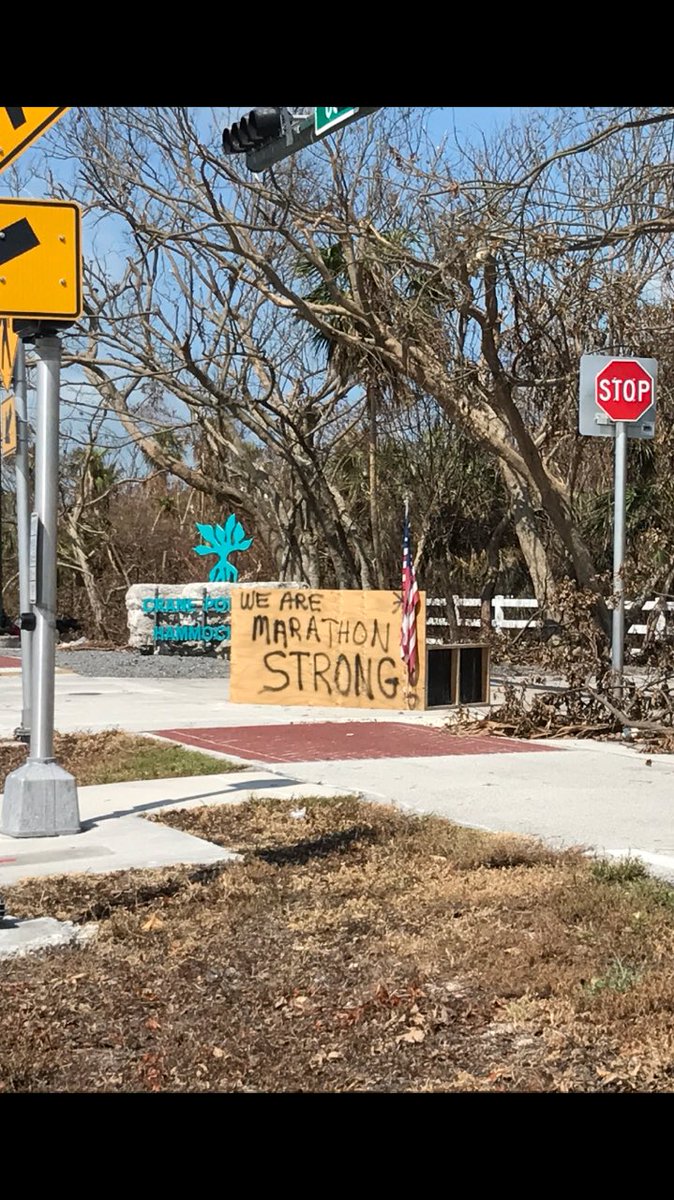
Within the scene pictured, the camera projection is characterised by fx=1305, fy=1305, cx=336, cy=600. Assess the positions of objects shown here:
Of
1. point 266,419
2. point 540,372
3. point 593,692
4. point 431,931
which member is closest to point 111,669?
point 266,419

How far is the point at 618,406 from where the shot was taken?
12.7m

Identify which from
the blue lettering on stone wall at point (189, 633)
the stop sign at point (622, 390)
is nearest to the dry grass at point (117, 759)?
the stop sign at point (622, 390)

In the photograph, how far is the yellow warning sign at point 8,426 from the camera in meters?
12.4

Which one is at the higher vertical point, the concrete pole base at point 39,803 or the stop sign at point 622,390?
the stop sign at point 622,390

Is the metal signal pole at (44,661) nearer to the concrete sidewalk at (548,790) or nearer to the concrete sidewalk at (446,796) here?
the concrete sidewalk at (446,796)

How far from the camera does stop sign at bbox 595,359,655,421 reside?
12625mm

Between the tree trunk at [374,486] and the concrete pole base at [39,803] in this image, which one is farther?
the tree trunk at [374,486]

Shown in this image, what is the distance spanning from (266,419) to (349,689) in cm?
1137

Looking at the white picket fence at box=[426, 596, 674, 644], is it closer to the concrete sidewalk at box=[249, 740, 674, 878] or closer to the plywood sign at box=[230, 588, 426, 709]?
the plywood sign at box=[230, 588, 426, 709]

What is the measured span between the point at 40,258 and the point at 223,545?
1919 cm

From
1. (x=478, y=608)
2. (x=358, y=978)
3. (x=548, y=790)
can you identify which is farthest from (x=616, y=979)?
(x=478, y=608)

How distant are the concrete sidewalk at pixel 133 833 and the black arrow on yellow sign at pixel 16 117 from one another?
396cm

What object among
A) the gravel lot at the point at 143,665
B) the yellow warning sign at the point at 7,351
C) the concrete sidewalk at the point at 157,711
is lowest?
the concrete sidewalk at the point at 157,711

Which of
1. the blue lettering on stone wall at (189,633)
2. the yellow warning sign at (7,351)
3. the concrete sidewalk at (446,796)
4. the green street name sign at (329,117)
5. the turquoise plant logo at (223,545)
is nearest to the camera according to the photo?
Answer: the concrete sidewalk at (446,796)
